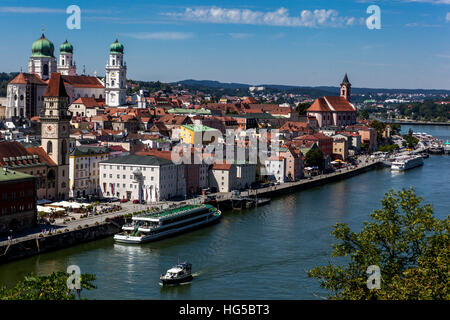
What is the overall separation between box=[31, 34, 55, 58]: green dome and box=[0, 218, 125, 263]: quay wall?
33.2 metres

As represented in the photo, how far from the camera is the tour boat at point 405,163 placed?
41344 mm

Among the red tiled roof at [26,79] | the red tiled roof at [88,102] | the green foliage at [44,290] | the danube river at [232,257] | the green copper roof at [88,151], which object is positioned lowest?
the danube river at [232,257]

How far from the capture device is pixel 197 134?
3772cm

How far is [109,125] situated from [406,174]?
56.6 ft

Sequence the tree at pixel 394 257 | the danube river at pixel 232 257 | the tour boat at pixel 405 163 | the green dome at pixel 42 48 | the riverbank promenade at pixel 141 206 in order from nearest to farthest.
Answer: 1. the tree at pixel 394 257
2. the danube river at pixel 232 257
3. the riverbank promenade at pixel 141 206
4. the tour boat at pixel 405 163
5. the green dome at pixel 42 48

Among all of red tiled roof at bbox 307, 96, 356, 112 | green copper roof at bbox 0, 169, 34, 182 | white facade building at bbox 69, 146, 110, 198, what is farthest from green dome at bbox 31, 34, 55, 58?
green copper roof at bbox 0, 169, 34, 182

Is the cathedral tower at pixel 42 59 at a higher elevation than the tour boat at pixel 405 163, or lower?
higher

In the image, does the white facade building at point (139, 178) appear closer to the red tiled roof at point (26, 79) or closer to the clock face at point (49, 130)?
the clock face at point (49, 130)

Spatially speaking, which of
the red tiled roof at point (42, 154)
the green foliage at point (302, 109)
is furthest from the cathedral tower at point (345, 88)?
the red tiled roof at point (42, 154)

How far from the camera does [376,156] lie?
47750 millimetres

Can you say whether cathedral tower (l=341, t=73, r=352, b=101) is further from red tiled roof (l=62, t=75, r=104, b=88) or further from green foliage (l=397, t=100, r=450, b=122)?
green foliage (l=397, t=100, r=450, b=122)

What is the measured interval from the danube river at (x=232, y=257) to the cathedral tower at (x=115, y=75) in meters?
28.3

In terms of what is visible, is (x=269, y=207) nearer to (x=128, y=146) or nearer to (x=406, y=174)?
(x=128, y=146)
